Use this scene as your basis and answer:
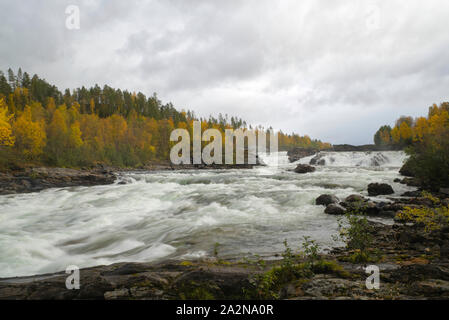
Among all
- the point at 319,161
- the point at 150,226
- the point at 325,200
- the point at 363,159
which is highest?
the point at 363,159

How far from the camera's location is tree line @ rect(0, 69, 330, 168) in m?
40.5

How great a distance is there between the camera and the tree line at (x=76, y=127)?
4047 cm

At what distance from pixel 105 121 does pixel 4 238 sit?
233 ft

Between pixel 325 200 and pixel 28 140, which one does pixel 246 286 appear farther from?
pixel 28 140

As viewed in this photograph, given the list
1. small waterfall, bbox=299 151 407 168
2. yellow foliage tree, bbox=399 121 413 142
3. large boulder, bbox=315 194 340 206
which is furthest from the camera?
yellow foliage tree, bbox=399 121 413 142

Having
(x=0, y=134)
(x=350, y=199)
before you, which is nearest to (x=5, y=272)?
(x=350, y=199)

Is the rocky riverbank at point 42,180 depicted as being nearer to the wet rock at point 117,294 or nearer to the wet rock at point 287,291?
the wet rock at point 117,294

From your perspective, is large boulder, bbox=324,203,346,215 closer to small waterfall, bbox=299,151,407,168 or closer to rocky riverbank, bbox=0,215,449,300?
rocky riverbank, bbox=0,215,449,300

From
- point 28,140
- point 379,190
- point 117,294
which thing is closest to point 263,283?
point 117,294

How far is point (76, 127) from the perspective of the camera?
52.0m

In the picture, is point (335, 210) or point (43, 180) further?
point (43, 180)

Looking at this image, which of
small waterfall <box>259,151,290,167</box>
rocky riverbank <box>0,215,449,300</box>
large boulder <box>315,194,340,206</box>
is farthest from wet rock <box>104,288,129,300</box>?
small waterfall <box>259,151,290,167</box>
